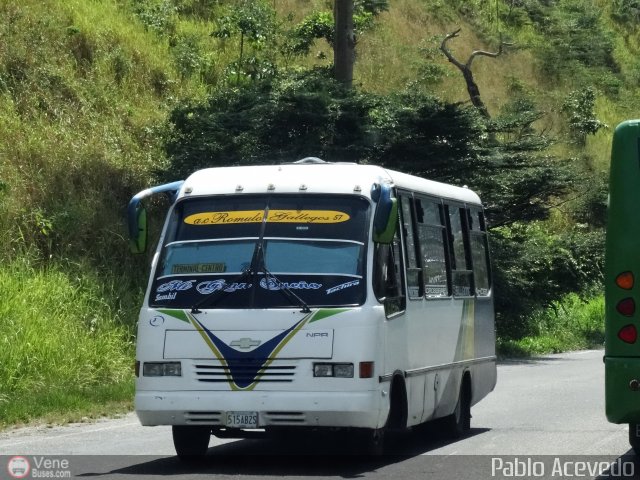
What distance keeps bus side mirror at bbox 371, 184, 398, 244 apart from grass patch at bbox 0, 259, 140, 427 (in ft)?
18.8

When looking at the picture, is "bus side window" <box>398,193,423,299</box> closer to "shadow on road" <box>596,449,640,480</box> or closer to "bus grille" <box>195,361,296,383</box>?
"bus grille" <box>195,361,296,383</box>

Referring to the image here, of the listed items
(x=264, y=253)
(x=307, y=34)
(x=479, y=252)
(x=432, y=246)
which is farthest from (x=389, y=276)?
(x=307, y=34)

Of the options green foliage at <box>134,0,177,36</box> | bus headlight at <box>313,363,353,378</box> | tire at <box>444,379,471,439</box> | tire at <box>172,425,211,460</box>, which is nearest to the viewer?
bus headlight at <box>313,363,353,378</box>

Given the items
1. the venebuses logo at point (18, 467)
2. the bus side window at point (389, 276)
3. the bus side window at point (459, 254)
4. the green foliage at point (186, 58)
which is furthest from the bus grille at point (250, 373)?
Result: the green foliage at point (186, 58)

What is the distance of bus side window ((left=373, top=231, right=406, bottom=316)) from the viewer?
11172mm

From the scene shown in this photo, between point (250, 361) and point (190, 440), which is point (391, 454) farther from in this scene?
point (250, 361)

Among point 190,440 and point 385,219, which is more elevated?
point 385,219

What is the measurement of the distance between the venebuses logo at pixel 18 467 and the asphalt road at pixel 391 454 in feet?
0.27

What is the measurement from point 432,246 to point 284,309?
297 cm

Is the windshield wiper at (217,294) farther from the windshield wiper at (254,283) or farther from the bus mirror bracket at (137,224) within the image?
the bus mirror bracket at (137,224)

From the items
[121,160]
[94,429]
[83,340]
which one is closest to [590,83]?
[121,160]

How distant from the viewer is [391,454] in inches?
479

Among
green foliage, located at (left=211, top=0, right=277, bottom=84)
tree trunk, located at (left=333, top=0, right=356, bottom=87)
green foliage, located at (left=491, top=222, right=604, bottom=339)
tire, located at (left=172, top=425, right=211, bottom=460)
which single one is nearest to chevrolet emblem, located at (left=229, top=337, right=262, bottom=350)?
tire, located at (left=172, top=425, right=211, bottom=460)

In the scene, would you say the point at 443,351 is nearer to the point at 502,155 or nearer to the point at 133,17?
the point at 502,155
